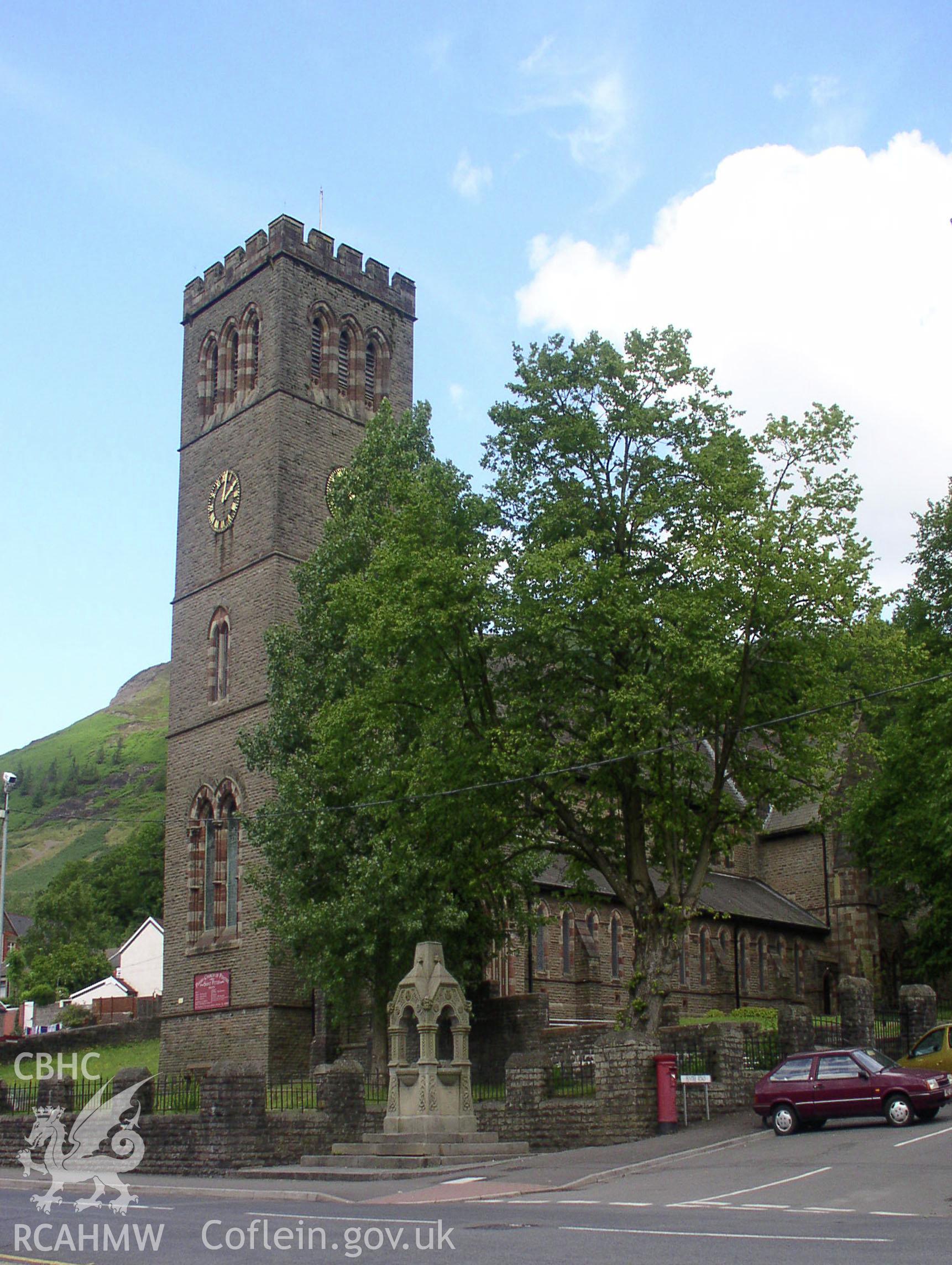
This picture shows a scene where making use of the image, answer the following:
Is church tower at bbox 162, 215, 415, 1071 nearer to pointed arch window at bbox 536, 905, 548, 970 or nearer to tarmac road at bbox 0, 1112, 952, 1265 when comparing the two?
pointed arch window at bbox 536, 905, 548, 970

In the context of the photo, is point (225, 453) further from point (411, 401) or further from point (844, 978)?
point (844, 978)

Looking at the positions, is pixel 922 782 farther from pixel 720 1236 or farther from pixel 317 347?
pixel 720 1236

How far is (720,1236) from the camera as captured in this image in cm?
1079

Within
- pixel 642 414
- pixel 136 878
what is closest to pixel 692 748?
pixel 642 414

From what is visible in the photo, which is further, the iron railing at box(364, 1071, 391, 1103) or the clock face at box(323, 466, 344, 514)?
the clock face at box(323, 466, 344, 514)

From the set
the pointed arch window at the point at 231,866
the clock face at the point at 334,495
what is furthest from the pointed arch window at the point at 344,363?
the pointed arch window at the point at 231,866

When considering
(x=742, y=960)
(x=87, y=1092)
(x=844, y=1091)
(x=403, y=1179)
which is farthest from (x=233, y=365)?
(x=844, y=1091)

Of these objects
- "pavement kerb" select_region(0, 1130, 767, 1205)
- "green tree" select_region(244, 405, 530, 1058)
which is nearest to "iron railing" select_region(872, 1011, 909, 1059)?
"green tree" select_region(244, 405, 530, 1058)

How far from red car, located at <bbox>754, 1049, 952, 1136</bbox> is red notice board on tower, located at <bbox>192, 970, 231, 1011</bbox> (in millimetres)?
19279

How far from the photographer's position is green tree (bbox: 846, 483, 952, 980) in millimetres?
33844

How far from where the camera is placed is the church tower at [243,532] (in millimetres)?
36781

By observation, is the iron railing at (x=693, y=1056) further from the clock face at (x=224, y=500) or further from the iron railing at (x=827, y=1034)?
the clock face at (x=224, y=500)

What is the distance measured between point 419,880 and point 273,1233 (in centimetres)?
1651

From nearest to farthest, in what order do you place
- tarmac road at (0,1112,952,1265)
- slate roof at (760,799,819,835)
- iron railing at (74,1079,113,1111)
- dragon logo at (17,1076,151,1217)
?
tarmac road at (0,1112,952,1265) < dragon logo at (17,1076,151,1217) < iron railing at (74,1079,113,1111) < slate roof at (760,799,819,835)
